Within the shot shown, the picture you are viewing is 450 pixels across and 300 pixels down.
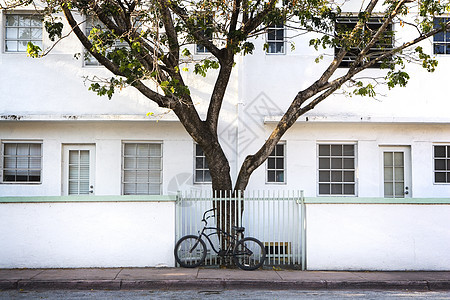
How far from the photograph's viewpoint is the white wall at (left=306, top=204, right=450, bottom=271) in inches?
416

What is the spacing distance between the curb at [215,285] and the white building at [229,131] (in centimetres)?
380

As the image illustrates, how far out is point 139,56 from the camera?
32.4 feet

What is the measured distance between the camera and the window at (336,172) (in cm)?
1318

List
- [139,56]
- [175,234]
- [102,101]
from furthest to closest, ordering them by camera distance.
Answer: [102,101]
[175,234]
[139,56]

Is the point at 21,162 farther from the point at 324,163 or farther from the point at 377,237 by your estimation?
the point at 377,237

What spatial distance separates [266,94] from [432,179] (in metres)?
4.76

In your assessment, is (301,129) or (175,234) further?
(301,129)

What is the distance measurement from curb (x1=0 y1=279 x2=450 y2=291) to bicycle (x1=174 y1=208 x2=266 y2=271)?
1.13 m

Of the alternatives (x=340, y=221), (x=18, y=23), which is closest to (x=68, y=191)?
(x=18, y=23)

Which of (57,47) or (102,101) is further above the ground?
(57,47)

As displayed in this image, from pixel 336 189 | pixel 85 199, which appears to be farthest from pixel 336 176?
pixel 85 199

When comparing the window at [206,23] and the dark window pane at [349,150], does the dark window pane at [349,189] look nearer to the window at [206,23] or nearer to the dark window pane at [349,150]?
the dark window pane at [349,150]

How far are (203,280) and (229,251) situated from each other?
4.42 feet

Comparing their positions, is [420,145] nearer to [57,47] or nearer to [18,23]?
[57,47]
